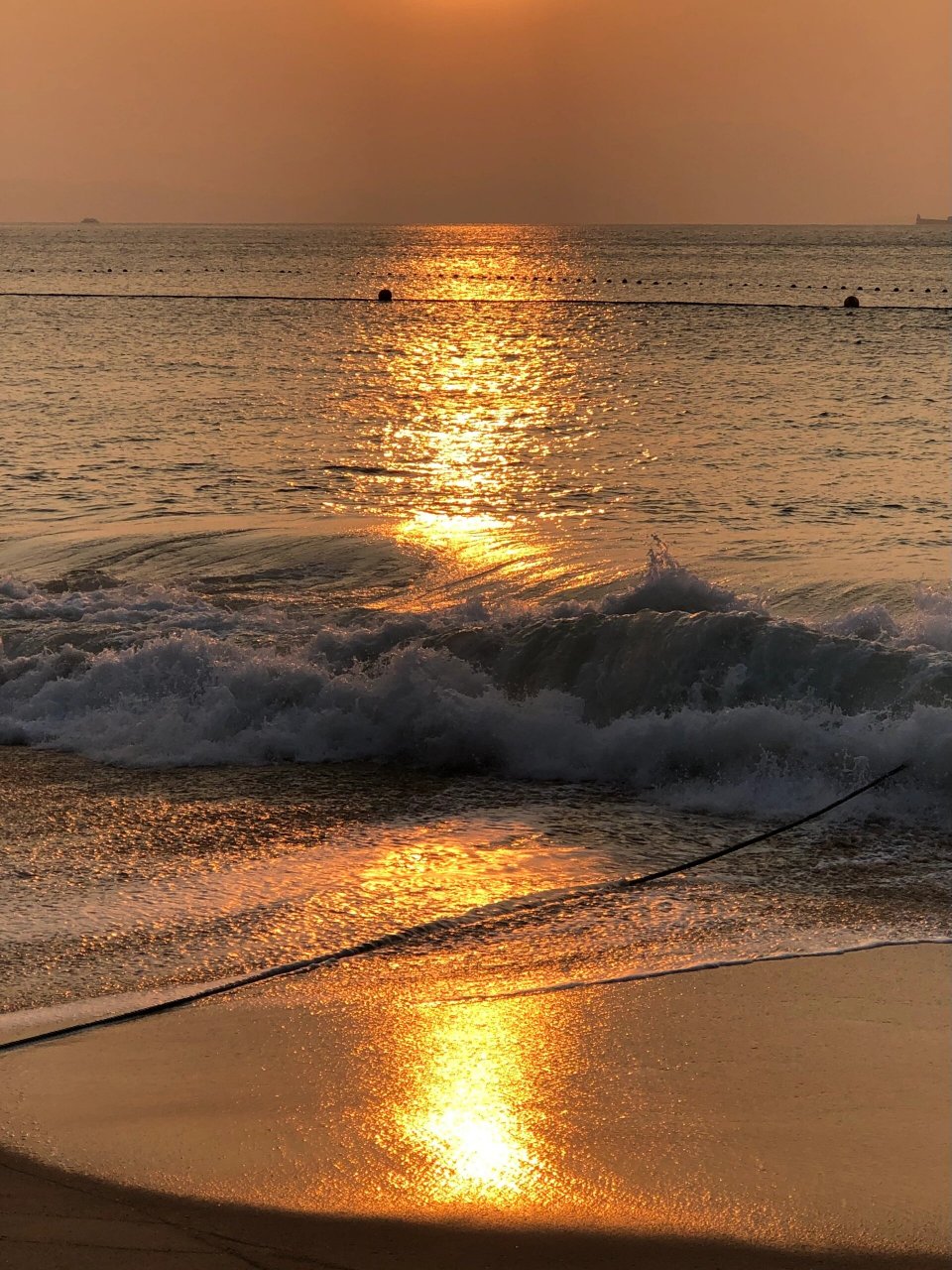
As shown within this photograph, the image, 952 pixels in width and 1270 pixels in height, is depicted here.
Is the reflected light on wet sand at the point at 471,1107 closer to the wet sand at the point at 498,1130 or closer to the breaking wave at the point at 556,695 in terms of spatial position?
the wet sand at the point at 498,1130

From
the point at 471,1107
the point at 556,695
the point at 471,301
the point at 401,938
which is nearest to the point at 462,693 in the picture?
the point at 556,695

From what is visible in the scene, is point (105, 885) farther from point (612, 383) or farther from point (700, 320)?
point (700, 320)

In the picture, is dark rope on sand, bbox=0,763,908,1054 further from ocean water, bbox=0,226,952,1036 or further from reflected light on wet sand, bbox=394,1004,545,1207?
reflected light on wet sand, bbox=394,1004,545,1207

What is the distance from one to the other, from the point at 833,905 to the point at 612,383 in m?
28.7

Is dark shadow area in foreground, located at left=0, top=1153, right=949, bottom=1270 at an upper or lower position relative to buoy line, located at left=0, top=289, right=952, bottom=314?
lower

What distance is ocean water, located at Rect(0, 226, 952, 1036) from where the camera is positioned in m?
6.49

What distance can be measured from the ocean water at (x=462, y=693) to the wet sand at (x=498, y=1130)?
482 mm

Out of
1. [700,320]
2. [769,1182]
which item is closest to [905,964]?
[769,1182]

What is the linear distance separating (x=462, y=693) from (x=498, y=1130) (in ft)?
19.5

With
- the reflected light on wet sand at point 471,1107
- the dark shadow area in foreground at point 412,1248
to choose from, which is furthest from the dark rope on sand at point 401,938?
the dark shadow area in foreground at point 412,1248

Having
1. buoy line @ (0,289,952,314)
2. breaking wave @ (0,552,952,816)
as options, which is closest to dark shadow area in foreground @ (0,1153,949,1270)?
breaking wave @ (0,552,952,816)

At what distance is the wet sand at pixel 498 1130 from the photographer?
3.85m

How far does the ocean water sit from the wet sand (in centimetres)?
48

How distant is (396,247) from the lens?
177 meters
